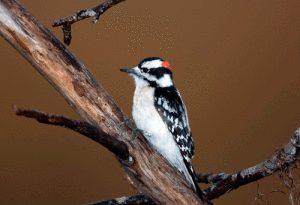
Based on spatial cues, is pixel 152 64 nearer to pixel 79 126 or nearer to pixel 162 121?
pixel 162 121

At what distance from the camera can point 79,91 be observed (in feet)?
4.54

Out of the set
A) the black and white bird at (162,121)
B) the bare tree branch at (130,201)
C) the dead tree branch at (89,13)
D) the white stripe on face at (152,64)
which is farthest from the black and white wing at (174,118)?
the dead tree branch at (89,13)

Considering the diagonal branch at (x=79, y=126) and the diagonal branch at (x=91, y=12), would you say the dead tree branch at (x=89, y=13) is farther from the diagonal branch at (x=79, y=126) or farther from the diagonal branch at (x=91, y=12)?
the diagonal branch at (x=79, y=126)

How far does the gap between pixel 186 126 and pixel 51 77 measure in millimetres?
836

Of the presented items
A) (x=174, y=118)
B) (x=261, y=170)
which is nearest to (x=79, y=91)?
(x=174, y=118)

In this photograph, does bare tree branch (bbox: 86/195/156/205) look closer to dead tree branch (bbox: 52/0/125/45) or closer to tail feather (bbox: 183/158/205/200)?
tail feather (bbox: 183/158/205/200)

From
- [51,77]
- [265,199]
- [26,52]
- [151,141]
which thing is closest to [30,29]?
[26,52]

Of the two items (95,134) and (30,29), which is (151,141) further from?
Result: (30,29)

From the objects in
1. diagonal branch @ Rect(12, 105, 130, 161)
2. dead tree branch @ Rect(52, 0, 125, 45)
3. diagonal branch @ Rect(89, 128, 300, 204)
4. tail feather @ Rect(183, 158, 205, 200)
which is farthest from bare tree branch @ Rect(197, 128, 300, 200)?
dead tree branch @ Rect(52, 0, 125, 45)

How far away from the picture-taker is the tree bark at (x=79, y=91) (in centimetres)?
137

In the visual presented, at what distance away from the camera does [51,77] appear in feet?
4.53

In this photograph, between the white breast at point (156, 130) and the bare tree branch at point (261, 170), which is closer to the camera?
the bare tree branch at point (261, 170)

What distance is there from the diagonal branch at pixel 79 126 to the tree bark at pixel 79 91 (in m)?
0.18

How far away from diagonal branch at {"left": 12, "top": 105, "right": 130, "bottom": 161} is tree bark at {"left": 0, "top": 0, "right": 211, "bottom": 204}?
6.9 inches
